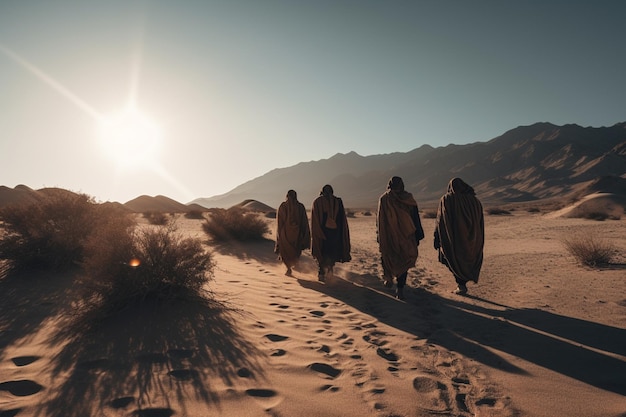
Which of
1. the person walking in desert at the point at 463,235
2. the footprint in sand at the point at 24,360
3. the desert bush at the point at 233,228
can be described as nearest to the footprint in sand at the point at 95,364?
the footprint in sand at the point at 24,360

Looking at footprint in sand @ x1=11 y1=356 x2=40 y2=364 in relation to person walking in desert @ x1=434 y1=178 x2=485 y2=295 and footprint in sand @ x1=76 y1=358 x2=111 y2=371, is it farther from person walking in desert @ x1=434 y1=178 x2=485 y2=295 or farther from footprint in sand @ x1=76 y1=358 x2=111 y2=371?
person walking in desert @ x1=434 y1=178 x2=485 y2=295

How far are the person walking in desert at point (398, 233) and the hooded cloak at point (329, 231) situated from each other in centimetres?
113

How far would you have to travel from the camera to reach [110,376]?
2814mm

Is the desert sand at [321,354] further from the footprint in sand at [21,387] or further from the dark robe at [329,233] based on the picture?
the dark robe at [329,233]

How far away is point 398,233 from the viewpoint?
6.01 meters

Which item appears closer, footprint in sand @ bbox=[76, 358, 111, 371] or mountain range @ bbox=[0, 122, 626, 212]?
footprint in sand @ bbox=[76, 358, 111, 371]

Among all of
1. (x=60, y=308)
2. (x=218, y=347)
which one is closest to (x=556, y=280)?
(x=218, y=347)

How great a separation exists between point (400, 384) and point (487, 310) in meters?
2.80

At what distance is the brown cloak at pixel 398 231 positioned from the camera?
5914 mm

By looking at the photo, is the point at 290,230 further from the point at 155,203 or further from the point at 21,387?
the point at 155,203

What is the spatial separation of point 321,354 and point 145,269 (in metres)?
2.28

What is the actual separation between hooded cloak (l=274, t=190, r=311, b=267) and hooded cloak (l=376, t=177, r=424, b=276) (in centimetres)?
221

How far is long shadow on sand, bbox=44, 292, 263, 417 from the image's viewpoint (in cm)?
250


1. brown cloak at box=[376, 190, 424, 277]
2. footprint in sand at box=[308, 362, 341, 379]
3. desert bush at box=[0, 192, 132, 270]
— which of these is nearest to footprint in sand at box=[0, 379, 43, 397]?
footprint in sand at box=[308, 362, 341, 379]
